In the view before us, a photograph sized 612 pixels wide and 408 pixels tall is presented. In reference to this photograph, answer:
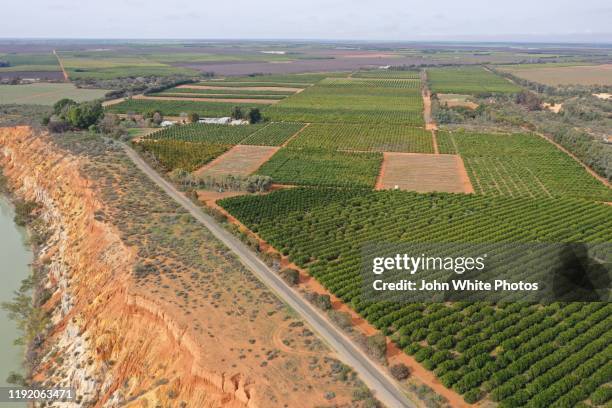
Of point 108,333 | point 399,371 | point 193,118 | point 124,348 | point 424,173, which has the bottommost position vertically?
point 124,348

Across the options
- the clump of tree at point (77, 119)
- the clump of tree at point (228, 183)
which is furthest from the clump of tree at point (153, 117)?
the clump of tree at point (228, 183)

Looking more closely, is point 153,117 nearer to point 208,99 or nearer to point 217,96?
point 208,99

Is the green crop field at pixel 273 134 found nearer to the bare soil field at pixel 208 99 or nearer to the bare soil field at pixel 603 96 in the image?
the bare soil field at pixel 208 99

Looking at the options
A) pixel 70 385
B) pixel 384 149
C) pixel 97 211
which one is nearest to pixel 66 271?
pixel 97 211

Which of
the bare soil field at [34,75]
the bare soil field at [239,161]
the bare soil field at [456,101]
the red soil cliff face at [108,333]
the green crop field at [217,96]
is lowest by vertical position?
the red soil cliff face at [108,333]

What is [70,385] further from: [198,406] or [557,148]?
[557,148]

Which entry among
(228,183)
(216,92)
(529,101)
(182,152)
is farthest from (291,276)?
(216,92)
